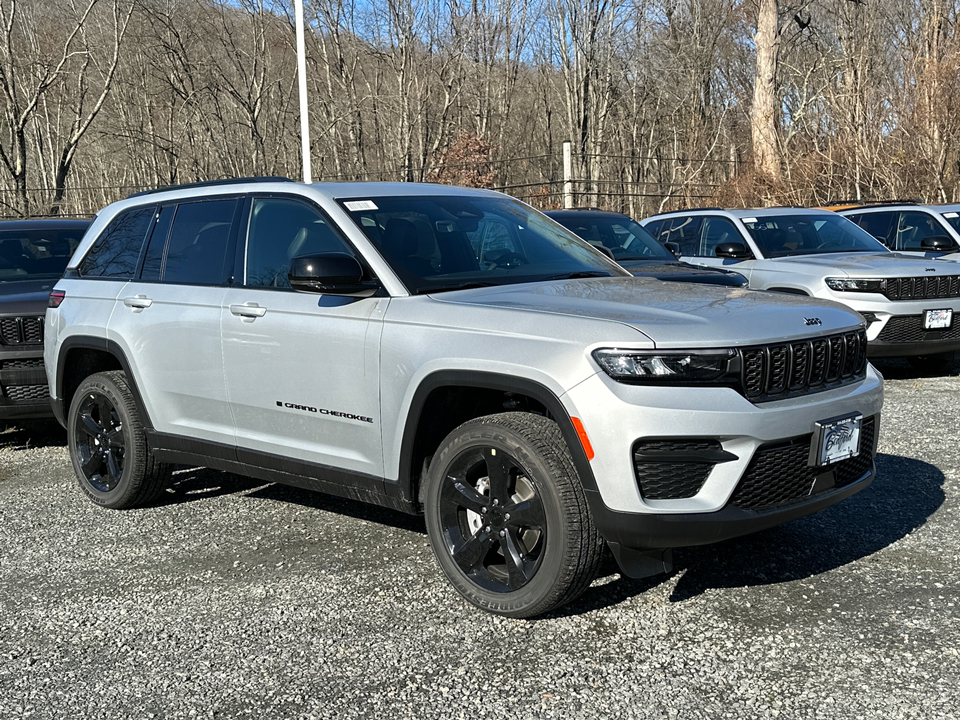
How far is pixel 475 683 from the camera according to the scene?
3609mm

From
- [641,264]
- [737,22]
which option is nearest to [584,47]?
[737,22]

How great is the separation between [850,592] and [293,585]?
2436 mm

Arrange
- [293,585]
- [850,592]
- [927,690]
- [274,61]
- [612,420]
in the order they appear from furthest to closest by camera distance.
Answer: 1. [274,61]
2. [293,585]
3. [850,592]
4. [612,420]
5. [927,690]

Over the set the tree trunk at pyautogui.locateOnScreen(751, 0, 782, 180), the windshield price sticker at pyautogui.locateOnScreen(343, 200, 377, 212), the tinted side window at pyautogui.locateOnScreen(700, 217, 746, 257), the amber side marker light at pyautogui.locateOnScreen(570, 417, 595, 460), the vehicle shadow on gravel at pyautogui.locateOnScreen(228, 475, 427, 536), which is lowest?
the vehicle shadow on gravel at pyautogui.locateOnScreen(228, 475, 427, 536)

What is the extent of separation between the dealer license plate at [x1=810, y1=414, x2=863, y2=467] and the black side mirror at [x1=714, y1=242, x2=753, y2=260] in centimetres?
697

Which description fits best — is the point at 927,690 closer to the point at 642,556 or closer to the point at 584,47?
the point at 642,556

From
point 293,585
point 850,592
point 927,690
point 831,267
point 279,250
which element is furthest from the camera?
point 831,267

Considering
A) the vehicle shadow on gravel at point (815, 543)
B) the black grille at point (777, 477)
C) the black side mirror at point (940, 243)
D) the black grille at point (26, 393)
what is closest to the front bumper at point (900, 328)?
the black side mirror at point (940, 243)

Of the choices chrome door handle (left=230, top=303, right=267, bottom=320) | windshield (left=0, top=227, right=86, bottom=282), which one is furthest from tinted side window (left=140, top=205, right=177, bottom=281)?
windshield (left=0, top=227, right=86, bottom=282)

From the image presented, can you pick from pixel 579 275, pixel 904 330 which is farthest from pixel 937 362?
pixel 579 275

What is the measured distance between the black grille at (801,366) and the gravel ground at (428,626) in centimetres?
92

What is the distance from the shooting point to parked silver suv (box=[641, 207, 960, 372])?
31.2 ft

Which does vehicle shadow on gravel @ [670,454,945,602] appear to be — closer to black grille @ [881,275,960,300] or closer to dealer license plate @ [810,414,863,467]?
dealer license plate @ [810,414,863,467]

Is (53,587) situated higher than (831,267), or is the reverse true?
(831,267)
